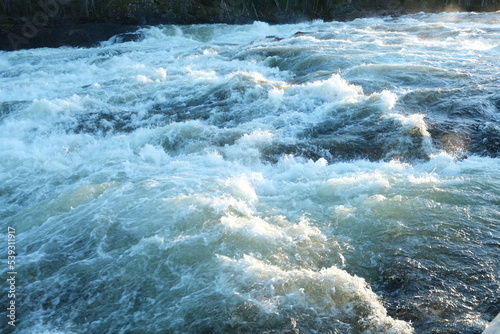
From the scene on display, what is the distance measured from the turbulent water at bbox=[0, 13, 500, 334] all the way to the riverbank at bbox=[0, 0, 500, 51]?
48.8 feet

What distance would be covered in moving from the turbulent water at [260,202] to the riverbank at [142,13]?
1487 centimetres

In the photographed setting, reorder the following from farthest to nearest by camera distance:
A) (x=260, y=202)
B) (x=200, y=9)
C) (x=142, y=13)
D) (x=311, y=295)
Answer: (x=200, y=9) < (x=142, y=13) < (x=260, y=202) < (x=311, y=295)

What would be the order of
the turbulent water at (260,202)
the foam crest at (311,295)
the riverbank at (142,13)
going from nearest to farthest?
the foam crest at (311,295)
the turbulent water at (260,202)
the riverbank at (142,13)

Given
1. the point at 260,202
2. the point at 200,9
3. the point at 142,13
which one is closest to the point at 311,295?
the point at 260,202

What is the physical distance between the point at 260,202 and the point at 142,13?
29.4 m

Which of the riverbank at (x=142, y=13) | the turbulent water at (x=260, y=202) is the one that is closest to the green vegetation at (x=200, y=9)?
the riverbank at (x=142, y=13)

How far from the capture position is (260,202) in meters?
7.55

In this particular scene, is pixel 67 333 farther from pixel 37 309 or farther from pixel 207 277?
pixel 207 277

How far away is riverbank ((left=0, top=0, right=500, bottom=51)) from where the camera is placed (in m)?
28.3

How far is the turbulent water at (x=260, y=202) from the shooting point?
516cm

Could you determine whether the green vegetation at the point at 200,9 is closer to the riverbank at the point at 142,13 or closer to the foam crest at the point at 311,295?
the riverbank at the point at 142,13

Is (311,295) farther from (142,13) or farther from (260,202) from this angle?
(142,13)

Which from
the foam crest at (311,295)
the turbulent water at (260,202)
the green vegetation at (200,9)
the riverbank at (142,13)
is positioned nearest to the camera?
the foam crest at (311,295)

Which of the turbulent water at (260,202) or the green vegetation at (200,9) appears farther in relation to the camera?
the green vegetation at (200,9)
